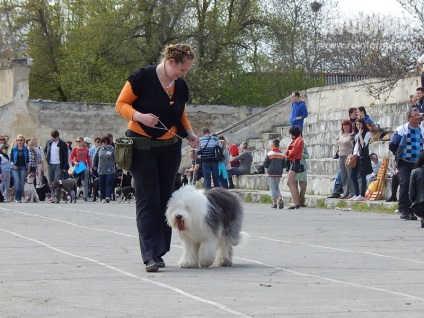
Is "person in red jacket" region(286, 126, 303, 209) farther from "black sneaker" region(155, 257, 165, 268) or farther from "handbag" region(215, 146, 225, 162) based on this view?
"black sneaker" region(155, 257, 165, 268)

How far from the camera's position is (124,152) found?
34.4ft

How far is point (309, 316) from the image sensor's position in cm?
754

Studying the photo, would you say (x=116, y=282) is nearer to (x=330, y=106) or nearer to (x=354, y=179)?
(x=354, y=179)

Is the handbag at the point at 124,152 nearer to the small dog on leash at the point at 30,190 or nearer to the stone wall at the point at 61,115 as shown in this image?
the small dog on leash at the point at 30,190

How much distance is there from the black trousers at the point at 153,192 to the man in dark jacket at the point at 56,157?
19.2 m

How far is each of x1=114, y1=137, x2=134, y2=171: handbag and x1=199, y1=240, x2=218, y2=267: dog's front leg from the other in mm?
1077

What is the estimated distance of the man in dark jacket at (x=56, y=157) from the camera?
29625 millimetres

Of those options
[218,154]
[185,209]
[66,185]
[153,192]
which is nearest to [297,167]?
[218,154]

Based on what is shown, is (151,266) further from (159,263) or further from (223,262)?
(223,262)

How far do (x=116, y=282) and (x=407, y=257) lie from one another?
3.91 metres

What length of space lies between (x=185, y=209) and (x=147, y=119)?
36.1 inches

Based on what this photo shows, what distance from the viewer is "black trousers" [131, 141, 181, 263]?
34.3ft

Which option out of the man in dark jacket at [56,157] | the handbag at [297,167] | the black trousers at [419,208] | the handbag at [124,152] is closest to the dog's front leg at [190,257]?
the handbag at [124,152]

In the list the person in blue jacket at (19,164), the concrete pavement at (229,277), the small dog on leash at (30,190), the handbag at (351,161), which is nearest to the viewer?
the concrete pavement at (229,277)
